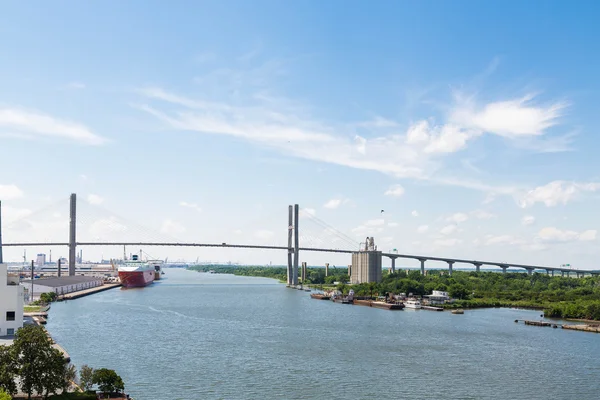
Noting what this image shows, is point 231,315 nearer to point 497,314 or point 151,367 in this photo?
point 151,367

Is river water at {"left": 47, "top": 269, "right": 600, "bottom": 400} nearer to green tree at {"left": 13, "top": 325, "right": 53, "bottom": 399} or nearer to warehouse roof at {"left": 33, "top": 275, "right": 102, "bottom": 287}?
green tree at {"left": 13, "top": 325, "right": 53, "bottom": 399}

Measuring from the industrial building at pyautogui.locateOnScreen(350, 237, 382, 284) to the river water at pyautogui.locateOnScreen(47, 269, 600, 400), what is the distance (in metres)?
33.4

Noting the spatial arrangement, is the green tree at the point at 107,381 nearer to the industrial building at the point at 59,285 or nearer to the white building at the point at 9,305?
the white building at the point at 9,305

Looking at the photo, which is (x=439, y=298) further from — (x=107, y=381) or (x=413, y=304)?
(x=107, y=381)

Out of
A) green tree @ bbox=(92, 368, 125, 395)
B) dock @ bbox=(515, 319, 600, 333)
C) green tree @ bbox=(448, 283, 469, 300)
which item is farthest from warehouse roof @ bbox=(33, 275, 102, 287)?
Answer: dock @ bbox=(515, 319, 600, 333)

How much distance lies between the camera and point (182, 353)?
23.1 m

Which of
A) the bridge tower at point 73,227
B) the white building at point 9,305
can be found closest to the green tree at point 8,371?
the white building at point 9,305

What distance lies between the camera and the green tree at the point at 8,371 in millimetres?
13930

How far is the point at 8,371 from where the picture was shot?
14.0 m

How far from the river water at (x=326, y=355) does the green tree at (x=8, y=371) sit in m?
3.53

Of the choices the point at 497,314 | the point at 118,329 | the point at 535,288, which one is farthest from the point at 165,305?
the point at 535,288

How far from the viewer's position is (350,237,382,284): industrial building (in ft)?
239

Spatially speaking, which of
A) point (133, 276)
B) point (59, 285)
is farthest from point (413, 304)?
point (133, 276)

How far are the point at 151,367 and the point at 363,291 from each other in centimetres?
4073
